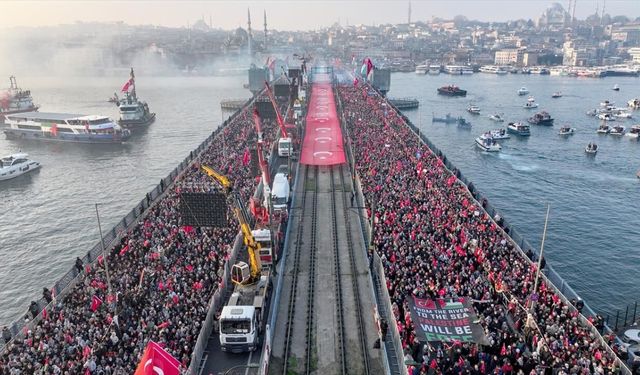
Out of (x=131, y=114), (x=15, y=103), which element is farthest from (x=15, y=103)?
(x=131, y=114)

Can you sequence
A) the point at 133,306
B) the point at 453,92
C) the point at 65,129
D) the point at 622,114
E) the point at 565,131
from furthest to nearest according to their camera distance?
the point at 453,92 < the point at 622,114 < the point at 565,131 < the point at 65,129 < the point at 133,306

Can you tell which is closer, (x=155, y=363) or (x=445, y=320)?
(x=155, y=363)

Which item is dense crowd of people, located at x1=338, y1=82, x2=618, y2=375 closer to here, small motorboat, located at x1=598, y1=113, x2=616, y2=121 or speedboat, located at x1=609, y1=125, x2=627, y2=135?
speedboat, located at x1=609, y1=125, x2=627, y2=135

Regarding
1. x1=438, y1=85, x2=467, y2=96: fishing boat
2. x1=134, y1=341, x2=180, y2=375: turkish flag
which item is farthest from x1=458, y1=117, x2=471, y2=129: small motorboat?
x1=134, y1=341, x2=180, y2=375: turkish flag

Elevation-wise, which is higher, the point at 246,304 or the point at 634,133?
the point at 246,304

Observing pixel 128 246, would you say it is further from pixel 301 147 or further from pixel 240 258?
pixel 301 147

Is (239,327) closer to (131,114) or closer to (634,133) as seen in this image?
(131,114)
